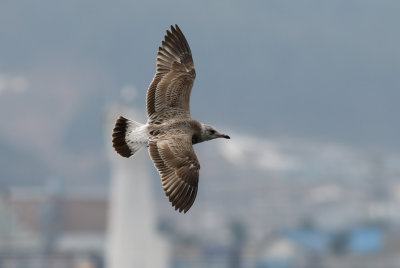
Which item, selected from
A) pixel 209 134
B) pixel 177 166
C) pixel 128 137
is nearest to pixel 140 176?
pixel 209 134

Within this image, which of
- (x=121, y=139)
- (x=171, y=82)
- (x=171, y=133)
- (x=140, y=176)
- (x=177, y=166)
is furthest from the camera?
(x=140, y=176)

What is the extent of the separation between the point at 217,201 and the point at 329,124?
50.9 metres

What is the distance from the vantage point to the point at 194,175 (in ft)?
28.1

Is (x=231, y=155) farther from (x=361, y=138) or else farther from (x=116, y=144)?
(x=116, y=144)

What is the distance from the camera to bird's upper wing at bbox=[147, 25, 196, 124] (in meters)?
9.20

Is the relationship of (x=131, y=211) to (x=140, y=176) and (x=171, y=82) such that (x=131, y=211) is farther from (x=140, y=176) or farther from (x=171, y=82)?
(x=171, y=82)

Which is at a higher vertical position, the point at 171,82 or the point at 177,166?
the point at 171,82

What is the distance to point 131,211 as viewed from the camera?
3700 centimetres

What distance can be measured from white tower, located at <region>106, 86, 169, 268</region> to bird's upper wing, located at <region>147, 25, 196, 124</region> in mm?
25276

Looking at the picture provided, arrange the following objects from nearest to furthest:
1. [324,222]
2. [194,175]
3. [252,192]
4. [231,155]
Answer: [194,175] < [324,222] < [252,192] < [231,155]

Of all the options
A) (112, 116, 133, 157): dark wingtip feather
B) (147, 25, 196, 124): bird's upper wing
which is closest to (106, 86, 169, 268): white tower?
(147, 25, 196, 124): bird's upper wing

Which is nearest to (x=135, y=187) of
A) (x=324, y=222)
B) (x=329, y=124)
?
(x=324, y=222)

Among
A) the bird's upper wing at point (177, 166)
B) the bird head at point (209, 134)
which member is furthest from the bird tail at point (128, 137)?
the bird head at point (209, 134)

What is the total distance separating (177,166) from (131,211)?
93.9 ft
